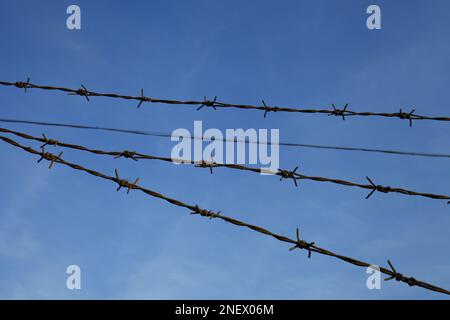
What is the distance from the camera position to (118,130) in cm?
416

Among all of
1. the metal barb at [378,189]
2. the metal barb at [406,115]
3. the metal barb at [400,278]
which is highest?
the metal barb at [406,115]

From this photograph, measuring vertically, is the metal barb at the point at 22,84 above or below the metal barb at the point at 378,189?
above

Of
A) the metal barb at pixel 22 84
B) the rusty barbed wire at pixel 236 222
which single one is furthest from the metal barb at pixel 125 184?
the metal barb at pixel 22 84

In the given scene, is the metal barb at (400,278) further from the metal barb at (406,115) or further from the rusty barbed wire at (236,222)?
the metal barb at (406,115)

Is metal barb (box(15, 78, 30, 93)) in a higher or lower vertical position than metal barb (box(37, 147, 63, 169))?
higher

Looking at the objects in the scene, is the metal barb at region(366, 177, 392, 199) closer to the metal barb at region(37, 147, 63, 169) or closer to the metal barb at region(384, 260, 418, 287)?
the metal barb at region(384, 260, 418, 287)

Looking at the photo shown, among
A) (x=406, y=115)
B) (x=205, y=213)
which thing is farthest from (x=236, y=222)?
(x=406, y=115)

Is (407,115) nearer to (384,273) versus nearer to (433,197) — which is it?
(433,197)

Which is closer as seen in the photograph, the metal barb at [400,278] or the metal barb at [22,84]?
the metal barb at [400,278]

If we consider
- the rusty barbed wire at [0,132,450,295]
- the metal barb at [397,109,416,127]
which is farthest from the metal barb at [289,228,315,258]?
the metal barb at [397,109,416,127]

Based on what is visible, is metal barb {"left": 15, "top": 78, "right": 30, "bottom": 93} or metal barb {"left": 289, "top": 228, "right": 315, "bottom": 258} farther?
metal barb {"left": 15, "top": 78, "right": 30, "bottom": 93}

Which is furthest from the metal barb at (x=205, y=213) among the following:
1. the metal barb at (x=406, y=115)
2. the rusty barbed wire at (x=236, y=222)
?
the metal barb at (x=406, y=115)

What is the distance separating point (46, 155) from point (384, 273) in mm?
2884
